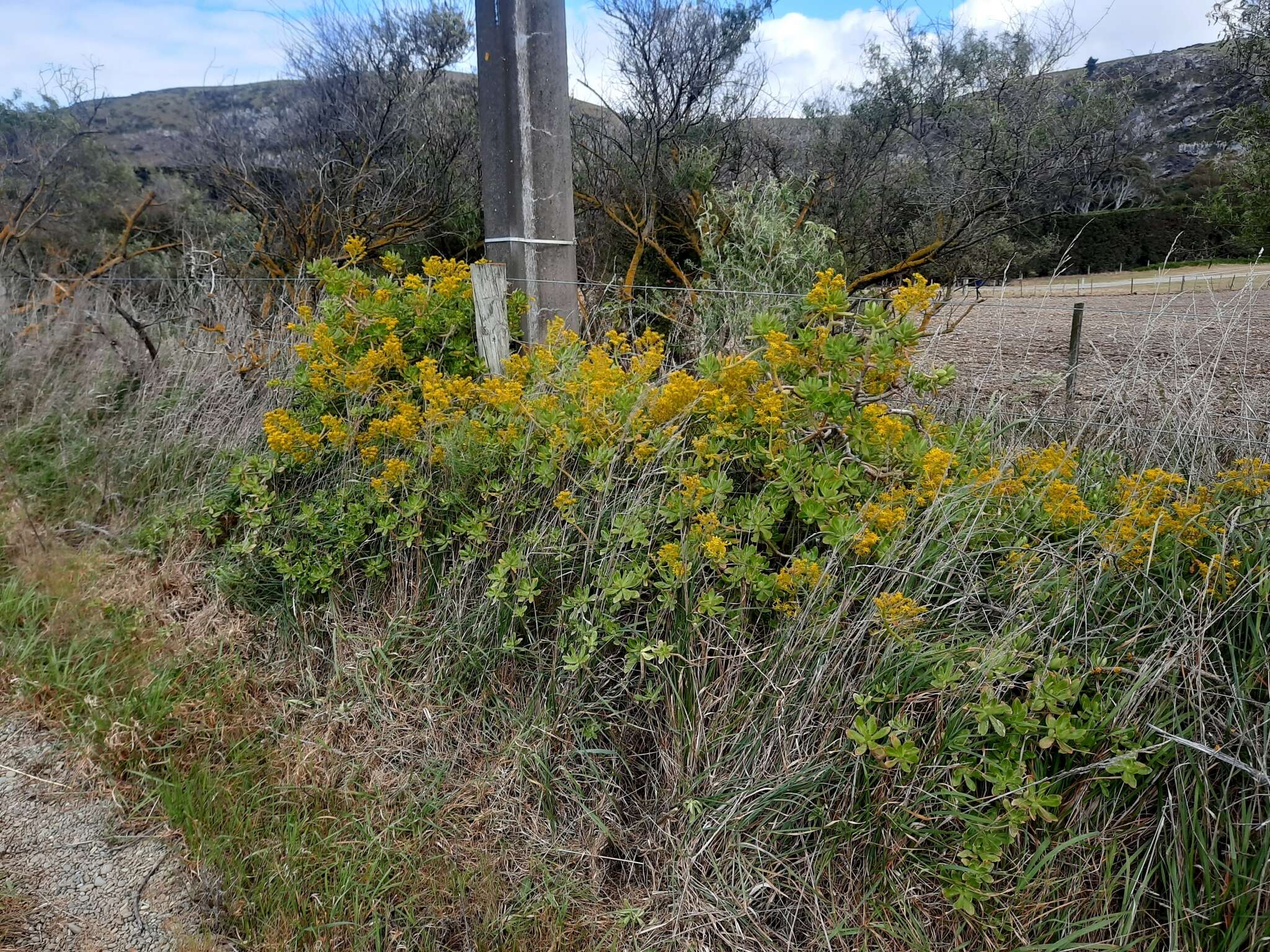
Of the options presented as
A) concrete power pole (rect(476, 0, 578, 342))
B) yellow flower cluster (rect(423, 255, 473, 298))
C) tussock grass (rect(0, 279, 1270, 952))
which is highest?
concrete power pole (rect(476, 0, 578, 342))

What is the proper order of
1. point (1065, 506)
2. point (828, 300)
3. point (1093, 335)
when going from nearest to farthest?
1. point (1065, 506)
2. point (828, 300)
3. point (1093, 335)

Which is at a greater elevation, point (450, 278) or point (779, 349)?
point (450, 278)

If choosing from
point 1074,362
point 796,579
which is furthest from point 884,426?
point 1074,362

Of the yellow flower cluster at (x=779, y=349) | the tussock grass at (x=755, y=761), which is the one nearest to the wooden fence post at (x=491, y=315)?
the tussock grass at (x=755, y=761)

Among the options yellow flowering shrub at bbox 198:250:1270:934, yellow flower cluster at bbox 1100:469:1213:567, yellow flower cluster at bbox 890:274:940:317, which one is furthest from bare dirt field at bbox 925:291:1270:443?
yellow flower cluster at bbox 1100:469:1213:567

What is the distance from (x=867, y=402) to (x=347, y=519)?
1769 mm

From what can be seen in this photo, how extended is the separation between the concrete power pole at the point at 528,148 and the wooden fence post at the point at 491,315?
0.67 ft

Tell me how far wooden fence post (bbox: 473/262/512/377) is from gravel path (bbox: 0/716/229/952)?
6.11 ft

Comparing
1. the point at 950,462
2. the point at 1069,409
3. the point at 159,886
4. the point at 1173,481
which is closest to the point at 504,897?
the point at 159,886

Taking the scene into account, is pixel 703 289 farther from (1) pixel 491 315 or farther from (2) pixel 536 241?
(1) pixel 491 315

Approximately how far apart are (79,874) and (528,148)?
2.90 metres

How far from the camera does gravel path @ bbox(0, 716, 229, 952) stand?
1839 millimetres

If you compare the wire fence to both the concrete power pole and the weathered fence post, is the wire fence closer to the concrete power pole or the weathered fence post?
the weathered fence post

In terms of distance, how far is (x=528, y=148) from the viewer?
11.1ft
